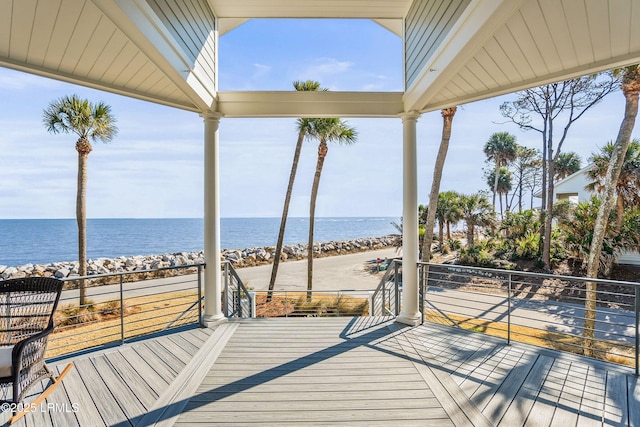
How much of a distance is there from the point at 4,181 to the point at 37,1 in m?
43.4

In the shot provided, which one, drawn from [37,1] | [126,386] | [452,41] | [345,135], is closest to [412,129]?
[452,41]

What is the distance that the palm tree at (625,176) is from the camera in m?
9.90

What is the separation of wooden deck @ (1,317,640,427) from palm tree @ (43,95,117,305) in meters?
7.48

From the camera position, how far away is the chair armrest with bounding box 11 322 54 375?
211 centimetres

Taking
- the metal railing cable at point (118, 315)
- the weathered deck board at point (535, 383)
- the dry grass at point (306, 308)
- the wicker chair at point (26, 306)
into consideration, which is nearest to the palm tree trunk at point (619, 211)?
the dry grass at point (306, 308)

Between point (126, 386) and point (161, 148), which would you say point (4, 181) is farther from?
point (126, 386)

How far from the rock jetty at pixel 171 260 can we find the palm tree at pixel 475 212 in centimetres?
1206

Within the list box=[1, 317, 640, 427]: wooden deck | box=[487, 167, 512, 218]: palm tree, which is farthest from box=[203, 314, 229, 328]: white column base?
box=[487, 167, 512, 218]: palm tree

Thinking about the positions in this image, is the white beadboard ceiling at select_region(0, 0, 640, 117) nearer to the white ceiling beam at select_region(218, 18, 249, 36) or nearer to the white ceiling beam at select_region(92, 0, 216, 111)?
the white ceiling beam at select_region(92, 0, 216, 111)

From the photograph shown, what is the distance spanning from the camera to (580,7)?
2.02 meters

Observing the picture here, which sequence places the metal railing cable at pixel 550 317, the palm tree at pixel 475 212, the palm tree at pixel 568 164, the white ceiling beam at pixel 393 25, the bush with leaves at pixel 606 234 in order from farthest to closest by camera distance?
the palm tree at pixel 568 164 < the palm tree at pixel 475 212 < the bush with leaves at pixel 606 234 < the white ceiling beam at pixel 393 25 < the metal railing cable at pixel 550 317

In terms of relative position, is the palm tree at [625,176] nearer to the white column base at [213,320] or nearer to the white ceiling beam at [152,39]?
the white column base at [213,320]

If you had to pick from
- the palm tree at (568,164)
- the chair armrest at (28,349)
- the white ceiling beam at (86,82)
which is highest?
the palm tree at (568,164)

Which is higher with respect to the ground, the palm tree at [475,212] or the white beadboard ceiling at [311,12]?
the white beadboard ceiling at [311,12]
